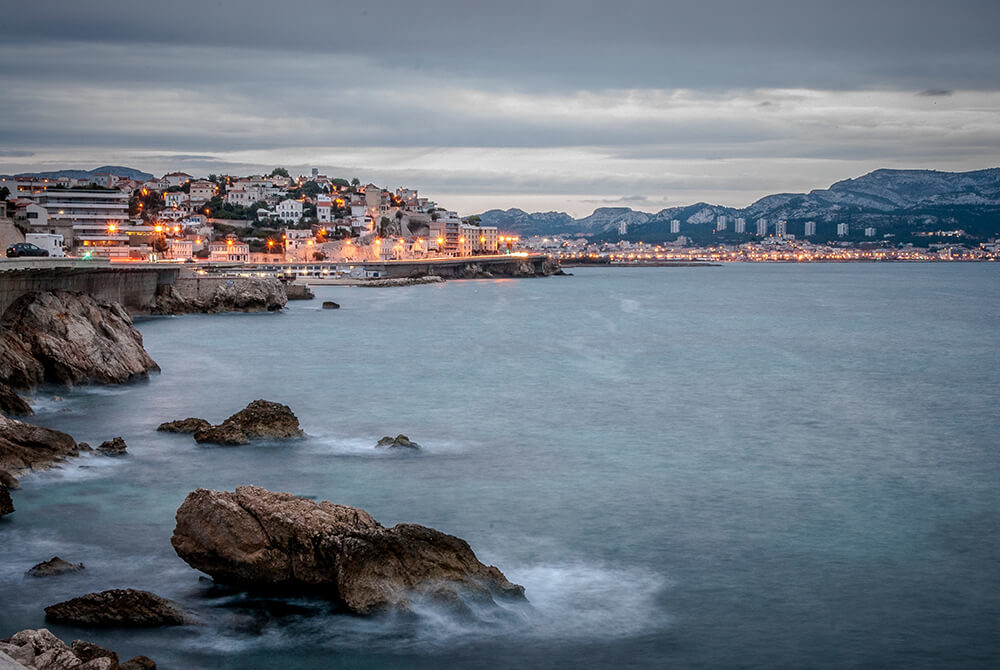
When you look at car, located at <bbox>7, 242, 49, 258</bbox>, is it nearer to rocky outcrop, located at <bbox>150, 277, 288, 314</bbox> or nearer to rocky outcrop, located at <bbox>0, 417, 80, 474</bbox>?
rocky outcrop, located at <bbox>150, 277, 288, 314</bbox>

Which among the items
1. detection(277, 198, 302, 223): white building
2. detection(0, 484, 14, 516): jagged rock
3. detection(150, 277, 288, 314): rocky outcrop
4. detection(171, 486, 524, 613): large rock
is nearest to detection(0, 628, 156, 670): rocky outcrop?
detection(171, 486, 524, 613): large rock

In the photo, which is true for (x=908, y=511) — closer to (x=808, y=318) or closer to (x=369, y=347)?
(x=369, y=347)

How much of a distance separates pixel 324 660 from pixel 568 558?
3619mm

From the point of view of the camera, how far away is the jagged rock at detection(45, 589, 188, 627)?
8.80m

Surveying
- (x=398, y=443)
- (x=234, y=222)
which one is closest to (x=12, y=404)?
(x=398, y=443)

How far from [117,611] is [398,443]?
28.1 feet

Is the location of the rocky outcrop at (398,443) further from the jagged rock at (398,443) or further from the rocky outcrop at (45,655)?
the rocky outcrop at (45,655)

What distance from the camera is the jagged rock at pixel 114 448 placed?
1568 centimetres

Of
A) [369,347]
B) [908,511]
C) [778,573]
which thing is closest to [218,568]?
[778,573]

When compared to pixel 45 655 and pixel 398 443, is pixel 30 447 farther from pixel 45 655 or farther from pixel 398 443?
pixel 45 655

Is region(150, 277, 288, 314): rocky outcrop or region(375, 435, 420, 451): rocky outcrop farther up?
region(150, 277, 288, 314): rocky outcrop

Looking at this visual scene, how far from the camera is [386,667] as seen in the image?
333 inches

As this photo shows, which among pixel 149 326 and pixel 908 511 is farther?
pixel 149 326

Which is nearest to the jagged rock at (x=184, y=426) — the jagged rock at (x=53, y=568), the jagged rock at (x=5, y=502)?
the jagged rock at (x=5, y=502)
